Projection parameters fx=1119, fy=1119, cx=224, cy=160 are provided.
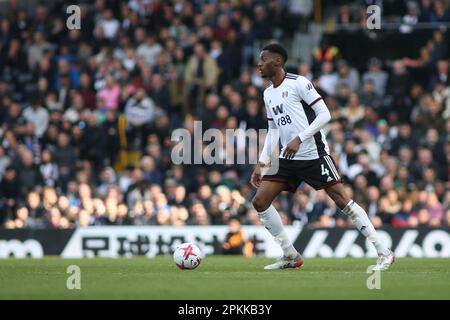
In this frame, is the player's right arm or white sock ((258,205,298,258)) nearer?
white sock ((258,205,298,258))

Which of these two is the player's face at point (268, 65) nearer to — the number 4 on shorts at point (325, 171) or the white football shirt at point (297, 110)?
the white football shirt at point (297, 110)

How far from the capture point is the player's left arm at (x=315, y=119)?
13.6m

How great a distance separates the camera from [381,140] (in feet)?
80.0

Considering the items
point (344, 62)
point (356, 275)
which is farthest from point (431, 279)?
point (344, 62)

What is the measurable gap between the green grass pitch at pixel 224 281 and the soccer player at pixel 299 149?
0.78 meters

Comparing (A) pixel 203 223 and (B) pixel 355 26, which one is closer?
(A) pixel 203 223

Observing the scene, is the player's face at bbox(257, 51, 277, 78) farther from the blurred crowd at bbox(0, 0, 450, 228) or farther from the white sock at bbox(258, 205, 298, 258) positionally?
the blurred crowd at bbox(0, 0, 450, 228)

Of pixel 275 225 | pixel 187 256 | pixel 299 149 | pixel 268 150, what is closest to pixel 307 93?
pixel 299 149

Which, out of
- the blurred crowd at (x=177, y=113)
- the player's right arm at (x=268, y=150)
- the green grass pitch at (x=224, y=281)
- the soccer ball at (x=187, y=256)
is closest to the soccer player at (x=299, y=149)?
the player's right arm at (x=268, y=150)

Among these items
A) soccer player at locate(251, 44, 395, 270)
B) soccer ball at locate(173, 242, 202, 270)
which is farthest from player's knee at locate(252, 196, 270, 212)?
soccer ball at locate(173, 242, 202, 270)

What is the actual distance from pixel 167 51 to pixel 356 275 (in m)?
15.4

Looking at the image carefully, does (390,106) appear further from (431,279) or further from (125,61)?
(431,279)

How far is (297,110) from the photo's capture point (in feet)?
45.9

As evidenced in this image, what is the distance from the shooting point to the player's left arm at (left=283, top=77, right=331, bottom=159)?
536 inches
